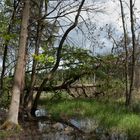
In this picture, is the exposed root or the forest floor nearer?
the forest floor

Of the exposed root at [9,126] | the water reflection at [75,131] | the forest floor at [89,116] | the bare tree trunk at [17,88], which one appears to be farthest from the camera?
the bare tree trunk at [17,88]

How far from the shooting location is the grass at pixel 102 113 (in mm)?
15320

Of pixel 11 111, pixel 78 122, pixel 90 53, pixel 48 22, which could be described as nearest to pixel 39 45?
pixel 48 22

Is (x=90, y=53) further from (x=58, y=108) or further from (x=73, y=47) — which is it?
(x=58, y=108)

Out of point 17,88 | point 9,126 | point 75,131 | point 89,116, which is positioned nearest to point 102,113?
point 89,116

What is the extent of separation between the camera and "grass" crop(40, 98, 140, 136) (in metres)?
15.3

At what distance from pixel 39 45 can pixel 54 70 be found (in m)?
1.57

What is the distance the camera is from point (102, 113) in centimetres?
1856

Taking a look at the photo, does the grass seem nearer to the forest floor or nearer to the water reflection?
the forest floor

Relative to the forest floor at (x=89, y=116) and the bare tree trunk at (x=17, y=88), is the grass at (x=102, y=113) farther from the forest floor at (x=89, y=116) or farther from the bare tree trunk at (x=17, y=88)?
the bare tree trunk at (x=17, y=88)

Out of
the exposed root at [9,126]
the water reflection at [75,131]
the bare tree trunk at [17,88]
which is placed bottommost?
the water reflection at [75,131]

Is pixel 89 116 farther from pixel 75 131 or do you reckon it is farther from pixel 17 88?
pixel 17 88

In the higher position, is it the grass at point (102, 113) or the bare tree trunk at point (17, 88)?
the bare tree trunk at point (17, 88)

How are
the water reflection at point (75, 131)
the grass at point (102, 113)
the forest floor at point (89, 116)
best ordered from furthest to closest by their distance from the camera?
the grass at point (102, 113) → the forest floor at point (89, 116) → the water reflection at point (75, 131)
